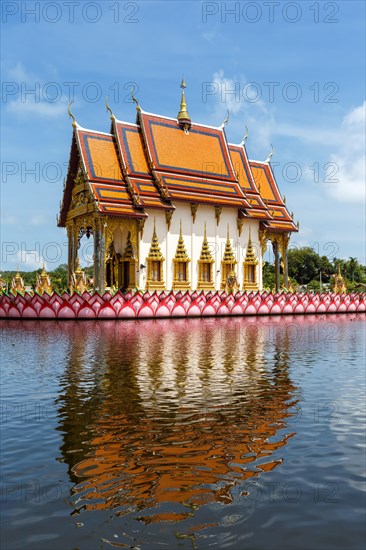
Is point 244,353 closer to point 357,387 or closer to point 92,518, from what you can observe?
point 357,387

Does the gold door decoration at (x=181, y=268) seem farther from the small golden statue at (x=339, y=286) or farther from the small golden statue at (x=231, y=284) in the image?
the small golden statue at (x=339, y=286)

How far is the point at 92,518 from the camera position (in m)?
3.83

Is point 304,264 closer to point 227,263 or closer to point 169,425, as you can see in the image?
point 227,263

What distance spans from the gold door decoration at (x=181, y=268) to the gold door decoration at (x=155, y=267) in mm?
1007

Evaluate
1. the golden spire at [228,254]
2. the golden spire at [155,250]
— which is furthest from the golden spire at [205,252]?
the golden spire at [155,250]

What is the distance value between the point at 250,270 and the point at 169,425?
3095 centimetres

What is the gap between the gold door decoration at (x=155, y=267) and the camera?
103 feet

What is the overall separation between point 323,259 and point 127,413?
73788 mm

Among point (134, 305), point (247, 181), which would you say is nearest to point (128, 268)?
point (134, 305)

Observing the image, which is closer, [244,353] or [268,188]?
[244,353]

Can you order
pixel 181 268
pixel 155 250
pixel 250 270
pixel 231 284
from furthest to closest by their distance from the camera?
pixel 250 270 < pixel 231 284 < pixel 181 268 < pixel 155 250

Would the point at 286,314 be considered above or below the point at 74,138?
below

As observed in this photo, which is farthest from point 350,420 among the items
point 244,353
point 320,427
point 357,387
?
point 244,353

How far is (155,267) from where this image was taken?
31875 mm
